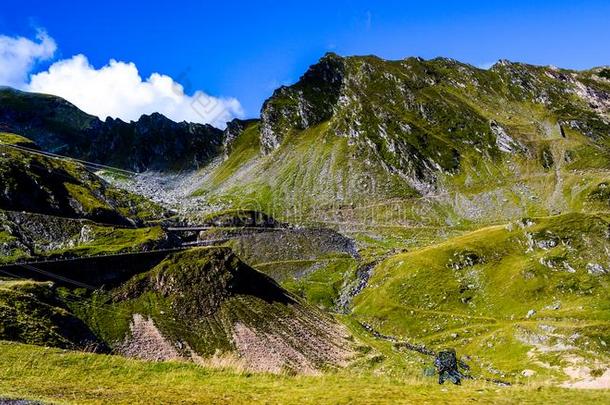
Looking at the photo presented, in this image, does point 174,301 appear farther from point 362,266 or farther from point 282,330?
point 362,266

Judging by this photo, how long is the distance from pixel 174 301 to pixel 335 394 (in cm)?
6255

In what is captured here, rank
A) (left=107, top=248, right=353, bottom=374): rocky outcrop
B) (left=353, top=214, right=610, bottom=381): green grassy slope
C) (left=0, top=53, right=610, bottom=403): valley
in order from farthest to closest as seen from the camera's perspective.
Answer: (left=353, top=214, right=610, bottom=381): green grassy slope, (left=107, top=248, right=353, bottom=374): rocky outcrop, (left=0, top=53, right=610, bottom=403): valley

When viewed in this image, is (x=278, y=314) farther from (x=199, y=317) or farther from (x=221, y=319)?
(x=199, y=317)

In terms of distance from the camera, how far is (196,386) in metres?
30.1

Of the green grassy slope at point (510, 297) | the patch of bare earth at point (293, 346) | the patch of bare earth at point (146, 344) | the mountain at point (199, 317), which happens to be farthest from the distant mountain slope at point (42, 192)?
the green grassy slope at point (510, 297)

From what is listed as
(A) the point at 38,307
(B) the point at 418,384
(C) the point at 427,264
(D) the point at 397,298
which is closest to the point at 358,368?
(A) the point at 38,307

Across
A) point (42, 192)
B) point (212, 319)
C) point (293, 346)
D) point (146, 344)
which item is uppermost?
point (42, 192)

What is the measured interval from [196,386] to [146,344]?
47788 millimetres

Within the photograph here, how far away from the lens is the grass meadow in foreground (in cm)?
2662

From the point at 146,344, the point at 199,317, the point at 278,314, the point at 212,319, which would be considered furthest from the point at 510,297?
the point at 146,344

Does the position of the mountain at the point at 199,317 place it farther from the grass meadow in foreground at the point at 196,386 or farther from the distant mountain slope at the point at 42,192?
the distant mountain slope at the point at 42,192

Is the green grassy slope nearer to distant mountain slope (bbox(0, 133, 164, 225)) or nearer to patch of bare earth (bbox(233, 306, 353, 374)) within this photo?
patch of bare earth (bbox(233, 306, 353, 374))

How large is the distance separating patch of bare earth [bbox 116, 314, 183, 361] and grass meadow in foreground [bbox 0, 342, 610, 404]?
1432 inches

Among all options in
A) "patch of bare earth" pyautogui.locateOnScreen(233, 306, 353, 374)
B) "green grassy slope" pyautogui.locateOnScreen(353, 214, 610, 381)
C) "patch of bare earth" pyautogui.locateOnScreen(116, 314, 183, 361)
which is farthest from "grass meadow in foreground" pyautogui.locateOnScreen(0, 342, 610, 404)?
"green grassy slope" pyautogui.locateOnScreen(353, 214, 610, 381)
